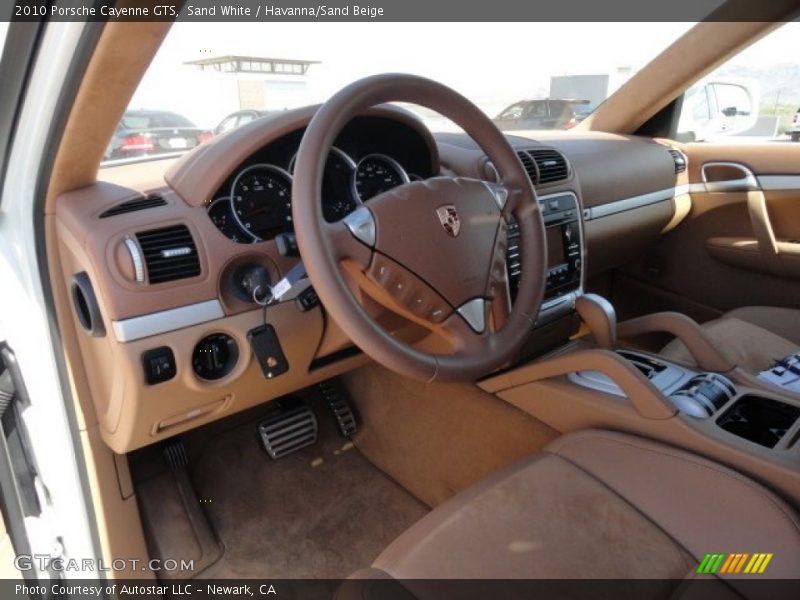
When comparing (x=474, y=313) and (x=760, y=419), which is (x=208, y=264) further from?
(x=760, y=419)

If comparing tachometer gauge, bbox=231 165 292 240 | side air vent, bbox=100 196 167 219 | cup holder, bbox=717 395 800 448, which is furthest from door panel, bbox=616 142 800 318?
side air vent, bbox=100 196 167 219

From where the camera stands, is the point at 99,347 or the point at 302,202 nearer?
the point at 302,202

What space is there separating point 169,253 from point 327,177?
41cm

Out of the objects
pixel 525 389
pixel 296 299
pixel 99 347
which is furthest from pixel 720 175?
pixel 99 347

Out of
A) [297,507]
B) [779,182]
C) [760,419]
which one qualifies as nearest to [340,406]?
[297,507]

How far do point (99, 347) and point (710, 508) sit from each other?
1304 millimetres

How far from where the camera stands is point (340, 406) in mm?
2283

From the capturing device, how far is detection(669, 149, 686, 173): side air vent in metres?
2.62

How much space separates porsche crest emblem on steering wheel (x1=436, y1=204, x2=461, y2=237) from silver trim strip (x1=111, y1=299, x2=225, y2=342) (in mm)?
549

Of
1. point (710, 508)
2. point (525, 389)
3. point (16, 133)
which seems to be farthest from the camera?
point (525, 389)

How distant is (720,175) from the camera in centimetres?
256

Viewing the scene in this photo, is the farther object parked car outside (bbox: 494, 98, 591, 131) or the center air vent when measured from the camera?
parked car outside (bbox: 494, 98, 591, 131)

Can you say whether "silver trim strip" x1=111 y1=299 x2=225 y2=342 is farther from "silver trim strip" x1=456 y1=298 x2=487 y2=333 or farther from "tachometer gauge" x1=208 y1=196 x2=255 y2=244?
"silver trim strip" x1=456 y1=298 x2=487 y2=333

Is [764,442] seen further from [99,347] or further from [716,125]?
[716,125]
